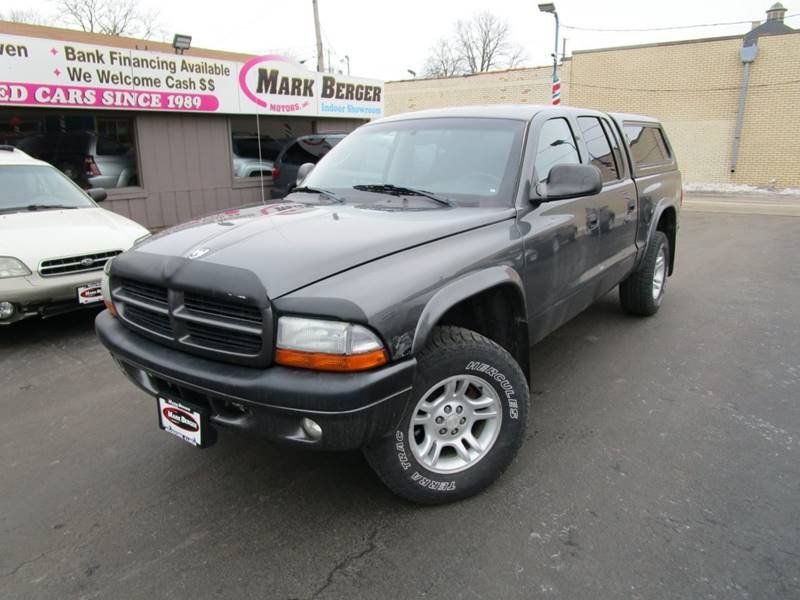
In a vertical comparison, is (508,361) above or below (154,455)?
above

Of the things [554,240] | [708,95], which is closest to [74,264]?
[554,240]

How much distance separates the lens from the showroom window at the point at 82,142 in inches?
353

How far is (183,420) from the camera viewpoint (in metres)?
2.50

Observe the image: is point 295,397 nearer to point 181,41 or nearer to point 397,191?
point 397,191

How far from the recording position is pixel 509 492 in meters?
2.77

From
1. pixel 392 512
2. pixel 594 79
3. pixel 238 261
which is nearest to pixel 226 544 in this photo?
pixel 392 512

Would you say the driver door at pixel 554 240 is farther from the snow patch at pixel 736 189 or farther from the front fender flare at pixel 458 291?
the snow patch at pixel 736 189

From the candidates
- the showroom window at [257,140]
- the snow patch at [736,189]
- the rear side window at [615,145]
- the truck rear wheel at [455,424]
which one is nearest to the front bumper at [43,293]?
the truck rear wheel at [455,424]

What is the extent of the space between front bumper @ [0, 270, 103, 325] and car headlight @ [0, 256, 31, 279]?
3cm

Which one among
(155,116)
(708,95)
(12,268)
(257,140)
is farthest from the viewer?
(708,95)

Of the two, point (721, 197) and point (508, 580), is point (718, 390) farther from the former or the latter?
point (721, 197)

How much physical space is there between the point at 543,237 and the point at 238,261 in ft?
5.46

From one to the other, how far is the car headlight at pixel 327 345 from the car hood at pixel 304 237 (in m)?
0.16

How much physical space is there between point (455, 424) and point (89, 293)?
144 inches
